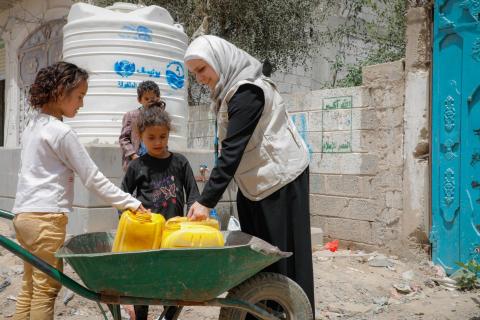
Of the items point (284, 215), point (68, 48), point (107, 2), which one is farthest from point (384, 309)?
point (107, 2)

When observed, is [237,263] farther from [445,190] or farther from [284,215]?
[445,190]

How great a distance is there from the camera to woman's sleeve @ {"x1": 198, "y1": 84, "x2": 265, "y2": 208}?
246cm

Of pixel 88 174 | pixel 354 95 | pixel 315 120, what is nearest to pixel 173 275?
pixel 88 174

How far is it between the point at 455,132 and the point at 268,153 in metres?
2.77

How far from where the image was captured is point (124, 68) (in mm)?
5438

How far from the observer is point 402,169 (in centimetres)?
511

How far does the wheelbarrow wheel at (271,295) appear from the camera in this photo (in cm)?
231

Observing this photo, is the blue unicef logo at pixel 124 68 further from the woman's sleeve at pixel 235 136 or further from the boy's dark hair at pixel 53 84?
the woman's sleeve at pixel 235 136

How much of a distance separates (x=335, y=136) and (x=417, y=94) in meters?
1.07

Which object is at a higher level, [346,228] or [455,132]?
[455,132]

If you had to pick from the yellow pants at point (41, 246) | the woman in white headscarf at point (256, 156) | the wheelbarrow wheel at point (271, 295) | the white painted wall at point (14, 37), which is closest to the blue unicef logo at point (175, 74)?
the woman in white headscarf at point (256, 156)

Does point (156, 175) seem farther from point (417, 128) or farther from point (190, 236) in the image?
point (417, 128)

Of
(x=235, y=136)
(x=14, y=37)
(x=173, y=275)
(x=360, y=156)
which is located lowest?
(x=173, y=275)

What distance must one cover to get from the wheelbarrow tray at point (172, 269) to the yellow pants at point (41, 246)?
327 millimetres
